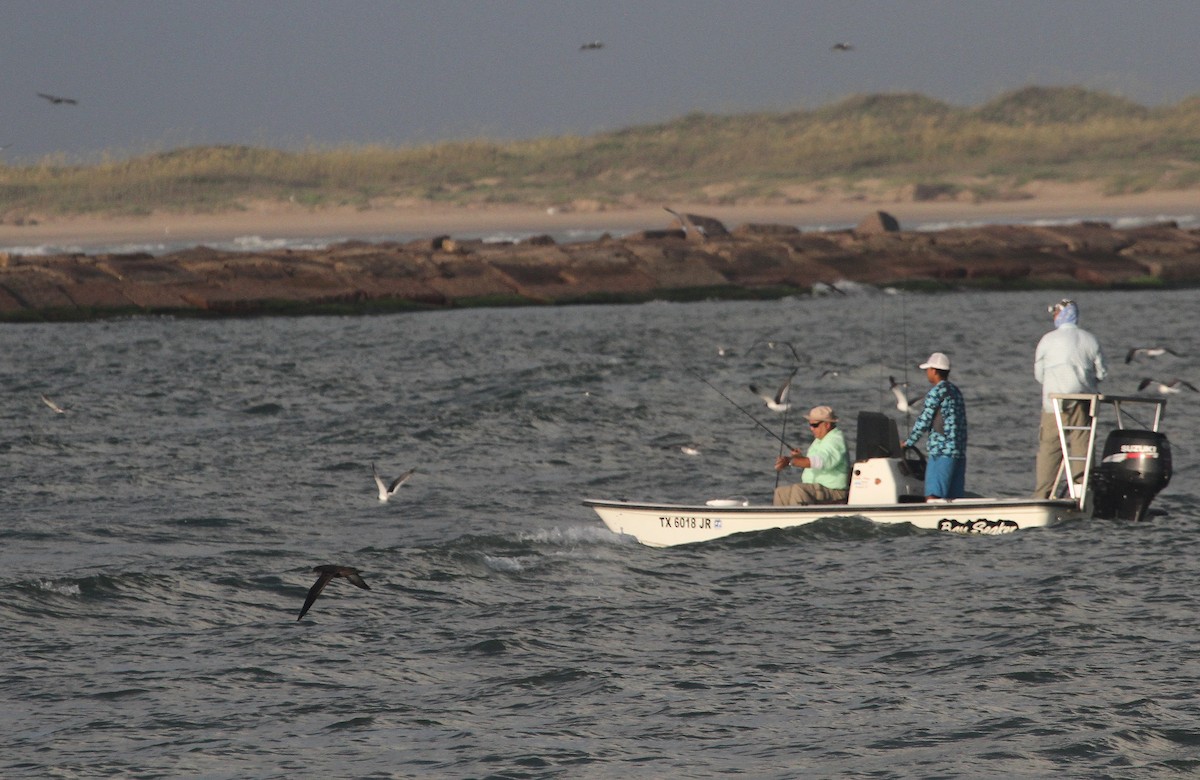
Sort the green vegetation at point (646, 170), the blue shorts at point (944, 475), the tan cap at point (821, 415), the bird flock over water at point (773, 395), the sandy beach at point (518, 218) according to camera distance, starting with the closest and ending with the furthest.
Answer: the bird flock over water at point (773, 395), the tan cap at point (821, 415), the blue shorts at point (944, 475), the sandy beach at point (518, 218), the green vegetation at point (646, 170)

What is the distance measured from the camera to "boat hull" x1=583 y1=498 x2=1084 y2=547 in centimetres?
1648

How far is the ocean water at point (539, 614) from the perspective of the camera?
11172 mm

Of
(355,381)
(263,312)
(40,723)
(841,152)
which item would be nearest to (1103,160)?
(841,152)

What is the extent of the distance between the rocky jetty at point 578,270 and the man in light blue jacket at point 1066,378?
108ft

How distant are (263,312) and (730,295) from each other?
14.1 metres

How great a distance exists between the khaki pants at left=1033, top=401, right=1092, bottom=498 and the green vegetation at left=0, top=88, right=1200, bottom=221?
3239 inches

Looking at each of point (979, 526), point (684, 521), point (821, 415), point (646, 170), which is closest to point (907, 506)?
point (979, 526)

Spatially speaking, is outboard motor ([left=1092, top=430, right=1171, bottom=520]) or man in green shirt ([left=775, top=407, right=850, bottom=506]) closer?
outboard motor ([left=1092, top=430, right=1171, bottom=520])

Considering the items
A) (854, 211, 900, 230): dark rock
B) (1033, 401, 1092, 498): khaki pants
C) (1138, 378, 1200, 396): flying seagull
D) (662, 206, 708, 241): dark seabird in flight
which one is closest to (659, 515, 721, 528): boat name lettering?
(1033, 401, 1092, 498): khaki pants

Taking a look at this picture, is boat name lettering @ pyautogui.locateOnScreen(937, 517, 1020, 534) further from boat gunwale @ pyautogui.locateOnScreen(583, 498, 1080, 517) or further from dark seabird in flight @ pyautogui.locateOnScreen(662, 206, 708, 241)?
dark seabird in flight @ pyautogui.locateOnScreen(662, 206, 708, 241)

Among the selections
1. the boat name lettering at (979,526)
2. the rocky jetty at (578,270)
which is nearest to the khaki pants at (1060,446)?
the boat name lettering at (979,526)

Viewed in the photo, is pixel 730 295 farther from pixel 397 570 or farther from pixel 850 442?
pixel 397 570

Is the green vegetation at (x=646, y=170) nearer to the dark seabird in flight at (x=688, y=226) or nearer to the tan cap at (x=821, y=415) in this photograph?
the dark seabird in flight at (x=688, y=226)

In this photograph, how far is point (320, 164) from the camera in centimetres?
12025
